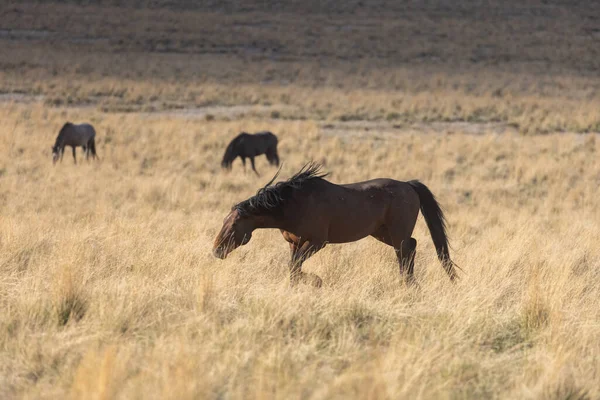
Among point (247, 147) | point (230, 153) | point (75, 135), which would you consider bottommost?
point (230, 153)

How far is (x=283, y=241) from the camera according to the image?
880cm

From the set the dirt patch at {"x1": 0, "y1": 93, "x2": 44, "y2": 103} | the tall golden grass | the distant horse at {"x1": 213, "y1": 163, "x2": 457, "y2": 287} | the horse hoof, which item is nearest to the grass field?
the tall golden grass

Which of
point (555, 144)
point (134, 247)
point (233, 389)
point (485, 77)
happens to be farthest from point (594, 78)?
point (233, 389)

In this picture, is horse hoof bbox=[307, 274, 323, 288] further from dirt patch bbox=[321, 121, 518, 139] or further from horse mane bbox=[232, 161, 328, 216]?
dirt patch bbox=[321, 121, 518, 139]

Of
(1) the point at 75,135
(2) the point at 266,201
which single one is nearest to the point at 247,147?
(1) the point at 75,135

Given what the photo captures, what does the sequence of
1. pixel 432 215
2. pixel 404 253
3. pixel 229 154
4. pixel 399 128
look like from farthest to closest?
pixel 399 128 → pixel 229 154 → pixel 432 215 → pixel 404 253

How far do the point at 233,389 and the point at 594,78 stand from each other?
40988 millimetres

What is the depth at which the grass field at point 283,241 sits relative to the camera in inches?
144

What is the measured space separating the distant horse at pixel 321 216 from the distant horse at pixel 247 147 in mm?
11245

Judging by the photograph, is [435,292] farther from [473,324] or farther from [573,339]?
[573,339]

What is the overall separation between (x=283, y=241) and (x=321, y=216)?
9.55ft

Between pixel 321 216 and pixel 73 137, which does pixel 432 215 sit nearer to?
pixel 321 216

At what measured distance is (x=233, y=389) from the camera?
3.42m

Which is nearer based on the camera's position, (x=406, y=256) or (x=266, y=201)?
(x=266, y=201)
